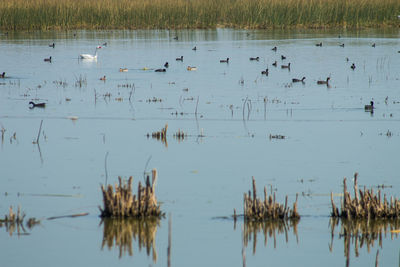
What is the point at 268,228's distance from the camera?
22.8 feet

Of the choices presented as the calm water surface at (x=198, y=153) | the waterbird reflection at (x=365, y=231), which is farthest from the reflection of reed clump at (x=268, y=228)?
the waterbird reflection at (x=365, y=231)

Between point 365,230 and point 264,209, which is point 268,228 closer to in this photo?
point 264,209

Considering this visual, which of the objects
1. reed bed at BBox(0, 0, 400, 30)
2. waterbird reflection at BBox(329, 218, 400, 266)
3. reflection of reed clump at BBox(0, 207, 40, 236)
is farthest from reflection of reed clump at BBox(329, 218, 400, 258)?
reed bed at BBox(0, 0, 400, 30)

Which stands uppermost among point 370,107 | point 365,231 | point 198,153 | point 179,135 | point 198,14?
point 198,14

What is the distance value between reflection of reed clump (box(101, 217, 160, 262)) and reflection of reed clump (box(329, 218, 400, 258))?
166cm

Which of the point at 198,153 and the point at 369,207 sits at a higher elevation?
the point at 198,153

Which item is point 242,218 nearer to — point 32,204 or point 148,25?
point 32,204

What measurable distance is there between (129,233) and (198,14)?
34127 mm

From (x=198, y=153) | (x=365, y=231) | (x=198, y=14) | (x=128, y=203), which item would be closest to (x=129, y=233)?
(x=128, y=203)

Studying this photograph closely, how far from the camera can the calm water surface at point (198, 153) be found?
6605mm

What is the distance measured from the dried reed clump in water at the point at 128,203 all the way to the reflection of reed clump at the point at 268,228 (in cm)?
93

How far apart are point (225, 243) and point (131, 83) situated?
43.8 feet

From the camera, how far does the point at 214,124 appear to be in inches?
510

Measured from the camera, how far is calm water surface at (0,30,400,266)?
6605 millimetres
